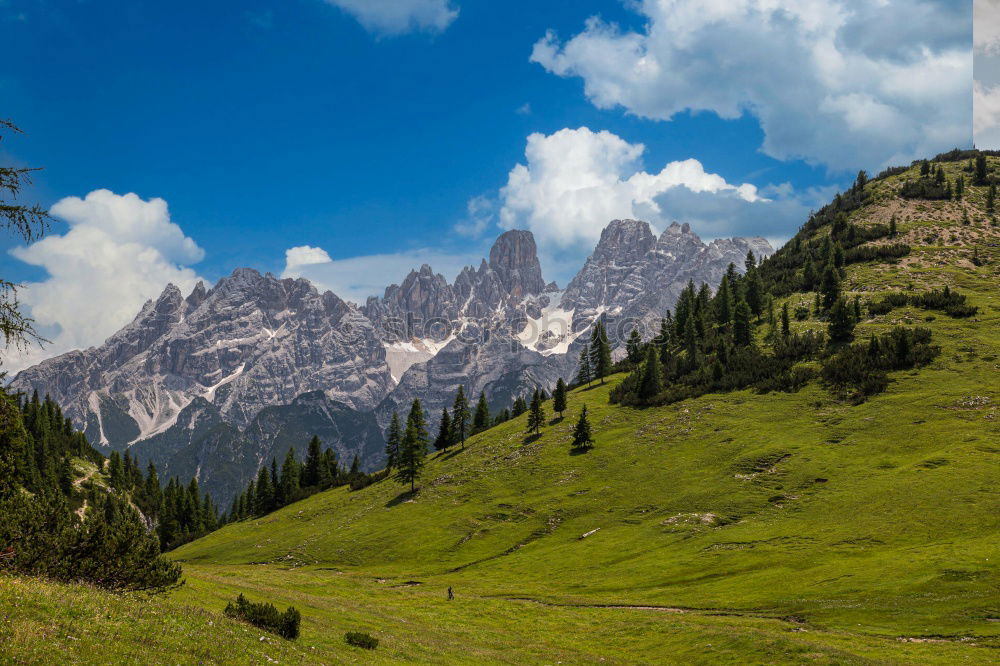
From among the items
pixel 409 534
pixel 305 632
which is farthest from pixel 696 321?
pixel 305 632

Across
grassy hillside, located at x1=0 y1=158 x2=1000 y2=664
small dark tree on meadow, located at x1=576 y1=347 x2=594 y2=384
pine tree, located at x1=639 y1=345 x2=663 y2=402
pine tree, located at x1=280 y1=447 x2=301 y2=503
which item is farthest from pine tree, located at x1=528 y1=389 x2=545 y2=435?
pine tree, located at x1=280 y1=447 x2=301 y2=503

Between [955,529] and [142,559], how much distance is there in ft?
230

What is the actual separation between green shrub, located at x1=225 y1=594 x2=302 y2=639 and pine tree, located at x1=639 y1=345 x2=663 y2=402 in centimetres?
11663

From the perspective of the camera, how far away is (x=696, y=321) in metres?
172

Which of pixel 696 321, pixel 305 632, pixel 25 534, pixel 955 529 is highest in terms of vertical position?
pixel 696 321

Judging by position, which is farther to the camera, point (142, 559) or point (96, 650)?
point (142, 559)

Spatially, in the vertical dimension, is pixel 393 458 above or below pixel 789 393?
below

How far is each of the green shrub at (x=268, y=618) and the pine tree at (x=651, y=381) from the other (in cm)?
11663

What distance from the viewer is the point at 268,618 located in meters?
29.4

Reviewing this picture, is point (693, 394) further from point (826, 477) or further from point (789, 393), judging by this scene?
point (826, 477)

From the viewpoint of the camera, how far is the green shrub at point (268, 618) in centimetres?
2903

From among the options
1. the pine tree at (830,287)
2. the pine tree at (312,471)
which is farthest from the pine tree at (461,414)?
the pine tree at (830,287)

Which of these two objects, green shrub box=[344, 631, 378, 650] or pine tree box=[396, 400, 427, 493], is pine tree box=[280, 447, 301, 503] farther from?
green shrub box=[344, 631, 378, 650]

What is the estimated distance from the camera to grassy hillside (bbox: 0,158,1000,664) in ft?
133
